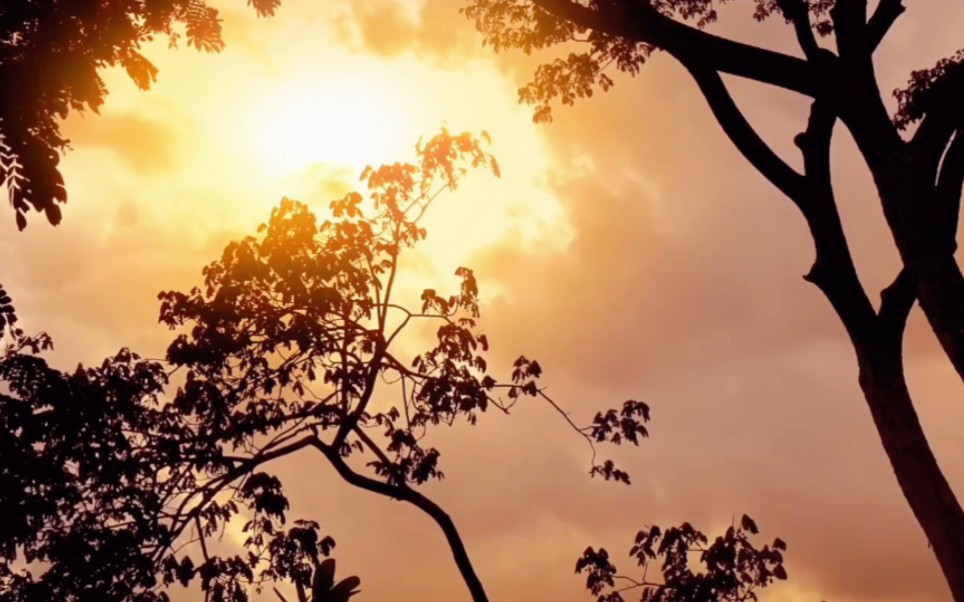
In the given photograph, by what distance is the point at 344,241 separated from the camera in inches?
522

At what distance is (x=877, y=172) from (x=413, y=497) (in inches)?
296

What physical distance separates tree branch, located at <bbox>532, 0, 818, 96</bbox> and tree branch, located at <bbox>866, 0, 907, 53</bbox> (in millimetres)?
983

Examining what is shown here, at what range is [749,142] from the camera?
10734 mm

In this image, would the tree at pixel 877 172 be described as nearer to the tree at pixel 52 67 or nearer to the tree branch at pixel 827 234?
the tree branch at pixel 827 234

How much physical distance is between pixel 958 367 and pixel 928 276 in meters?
0.95

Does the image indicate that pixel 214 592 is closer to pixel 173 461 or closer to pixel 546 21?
pixel 173 461

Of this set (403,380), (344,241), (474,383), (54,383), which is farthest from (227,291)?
(54,383)

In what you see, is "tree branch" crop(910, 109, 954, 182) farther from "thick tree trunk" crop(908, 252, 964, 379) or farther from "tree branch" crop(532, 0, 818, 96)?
"tree branch" crop(532, 0, 818, 96)

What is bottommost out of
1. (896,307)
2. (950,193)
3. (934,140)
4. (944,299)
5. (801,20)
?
(944,299)

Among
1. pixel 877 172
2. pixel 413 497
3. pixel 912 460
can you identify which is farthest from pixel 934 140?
pixel 413 497

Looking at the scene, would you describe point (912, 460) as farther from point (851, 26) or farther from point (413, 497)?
point (413, 497)

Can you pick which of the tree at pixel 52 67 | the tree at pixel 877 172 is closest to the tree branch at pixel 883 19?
the tree at pixel 877 172

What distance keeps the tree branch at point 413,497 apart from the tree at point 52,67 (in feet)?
25.5

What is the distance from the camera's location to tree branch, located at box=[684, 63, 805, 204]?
10703 mm
